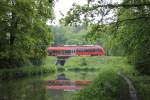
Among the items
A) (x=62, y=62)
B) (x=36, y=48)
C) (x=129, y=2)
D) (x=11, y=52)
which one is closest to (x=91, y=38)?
(x=129, y=2)

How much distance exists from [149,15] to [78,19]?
297cm

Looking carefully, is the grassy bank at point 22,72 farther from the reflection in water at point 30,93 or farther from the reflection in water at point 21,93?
Answer: the reflection in water at point 21,93

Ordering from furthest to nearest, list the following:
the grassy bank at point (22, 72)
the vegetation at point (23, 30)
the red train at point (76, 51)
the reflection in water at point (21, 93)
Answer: the red train at point (76, 51) → the vegetation at point (23, 30) → the grassy bank at point (22, 72) → the reflection in water at point (21, 93)

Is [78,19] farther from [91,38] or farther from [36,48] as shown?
[36,48]

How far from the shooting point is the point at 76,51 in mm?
77000

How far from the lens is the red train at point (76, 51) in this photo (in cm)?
7588

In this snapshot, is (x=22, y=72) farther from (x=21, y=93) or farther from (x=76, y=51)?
(x=76, y=51)

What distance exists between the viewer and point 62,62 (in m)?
74.0

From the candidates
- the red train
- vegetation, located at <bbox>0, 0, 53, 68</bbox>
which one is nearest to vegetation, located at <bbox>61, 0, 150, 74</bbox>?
vegetation, located at <bbox>0, 0, 53, 68</bbox>

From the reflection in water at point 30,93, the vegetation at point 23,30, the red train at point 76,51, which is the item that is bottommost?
the red train at point 76,51

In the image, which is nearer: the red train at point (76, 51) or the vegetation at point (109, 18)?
the vegetation at point (109, 18)

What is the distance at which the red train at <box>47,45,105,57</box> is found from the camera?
7588 centimetres

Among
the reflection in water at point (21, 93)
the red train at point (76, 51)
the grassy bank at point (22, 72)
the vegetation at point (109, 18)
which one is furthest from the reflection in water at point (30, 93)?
the red train at point (76, 51)

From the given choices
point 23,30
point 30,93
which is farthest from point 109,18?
point 23,30
